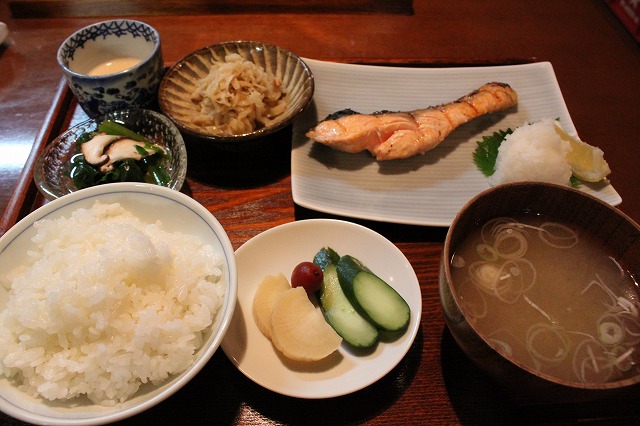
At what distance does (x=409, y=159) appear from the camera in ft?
7.87

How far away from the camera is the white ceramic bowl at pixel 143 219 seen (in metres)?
1.21

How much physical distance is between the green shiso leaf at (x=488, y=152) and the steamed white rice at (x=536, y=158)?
0.25 feet

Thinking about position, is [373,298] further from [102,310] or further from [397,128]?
[397,128]

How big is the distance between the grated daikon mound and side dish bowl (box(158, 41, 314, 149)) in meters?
0.06

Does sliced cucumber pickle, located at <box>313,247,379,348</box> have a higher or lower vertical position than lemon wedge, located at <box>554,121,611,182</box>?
lower

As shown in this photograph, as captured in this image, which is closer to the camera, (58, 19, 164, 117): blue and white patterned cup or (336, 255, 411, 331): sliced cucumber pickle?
(336, 255, 411, 331): sliced cucumber pickle

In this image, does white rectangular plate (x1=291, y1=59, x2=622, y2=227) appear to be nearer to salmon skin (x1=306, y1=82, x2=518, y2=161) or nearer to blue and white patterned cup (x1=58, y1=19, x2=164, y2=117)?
salmon skin (x1=306, y1=82, x2=518, y2=161)

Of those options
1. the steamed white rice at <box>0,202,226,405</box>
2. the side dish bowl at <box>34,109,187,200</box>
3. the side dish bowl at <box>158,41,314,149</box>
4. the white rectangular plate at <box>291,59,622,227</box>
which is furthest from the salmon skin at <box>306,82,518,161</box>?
the steamed white rice at <box>0,202,226,405</box>

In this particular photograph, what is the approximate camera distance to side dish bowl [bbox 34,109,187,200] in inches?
79.7

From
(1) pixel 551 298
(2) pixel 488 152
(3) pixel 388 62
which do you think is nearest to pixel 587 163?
(2) pixel 488 152

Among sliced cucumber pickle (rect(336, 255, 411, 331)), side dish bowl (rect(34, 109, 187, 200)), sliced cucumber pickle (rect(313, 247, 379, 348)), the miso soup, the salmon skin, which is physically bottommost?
side dish bowl (rect(34, 109, 187, 200))

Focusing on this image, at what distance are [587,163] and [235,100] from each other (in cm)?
178

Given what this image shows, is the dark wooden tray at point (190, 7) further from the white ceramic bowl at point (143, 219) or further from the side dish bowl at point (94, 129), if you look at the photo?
the white ceramic bowl at point (143, 219)

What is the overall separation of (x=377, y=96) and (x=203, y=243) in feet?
5.11
